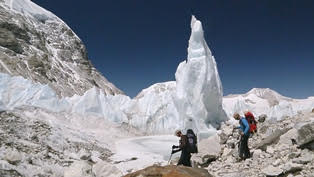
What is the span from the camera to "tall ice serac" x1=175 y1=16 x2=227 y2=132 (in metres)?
32.3

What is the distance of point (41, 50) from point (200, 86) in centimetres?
3970

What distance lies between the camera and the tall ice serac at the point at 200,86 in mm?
32281

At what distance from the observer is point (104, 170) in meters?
8.52

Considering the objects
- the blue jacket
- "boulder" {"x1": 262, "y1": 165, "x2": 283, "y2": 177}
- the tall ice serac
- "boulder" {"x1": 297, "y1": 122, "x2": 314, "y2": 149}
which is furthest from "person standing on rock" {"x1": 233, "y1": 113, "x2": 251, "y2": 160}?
the tall ice serac


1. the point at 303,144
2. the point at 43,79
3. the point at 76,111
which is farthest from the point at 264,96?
the point at 303,144

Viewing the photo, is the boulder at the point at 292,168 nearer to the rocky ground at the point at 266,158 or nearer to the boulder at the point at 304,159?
the rocky ground at the point at 266,158

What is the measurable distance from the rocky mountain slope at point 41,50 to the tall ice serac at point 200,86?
78.3 feet

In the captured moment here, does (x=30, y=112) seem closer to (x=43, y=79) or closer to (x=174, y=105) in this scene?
(x=174, y=105)

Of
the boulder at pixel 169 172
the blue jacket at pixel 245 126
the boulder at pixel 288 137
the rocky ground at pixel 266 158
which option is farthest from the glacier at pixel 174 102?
the boulder at pixel 169 172

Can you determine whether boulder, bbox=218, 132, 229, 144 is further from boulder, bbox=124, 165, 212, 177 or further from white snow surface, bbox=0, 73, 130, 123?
white snow surface, bbox=0, 73, 130, 123

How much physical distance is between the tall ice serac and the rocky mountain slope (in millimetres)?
23865

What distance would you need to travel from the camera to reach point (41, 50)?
59.8m

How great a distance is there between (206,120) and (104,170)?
83.3 ft

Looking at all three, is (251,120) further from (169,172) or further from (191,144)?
(169,172)
